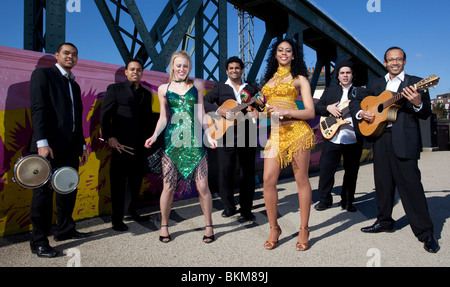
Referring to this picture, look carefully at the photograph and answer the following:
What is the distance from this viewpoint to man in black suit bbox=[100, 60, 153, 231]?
3074 millimetres

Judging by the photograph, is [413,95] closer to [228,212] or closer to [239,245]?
[239,245]

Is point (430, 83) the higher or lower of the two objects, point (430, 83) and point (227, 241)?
the higher

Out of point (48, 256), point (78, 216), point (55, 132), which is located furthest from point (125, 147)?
point (48, 256)

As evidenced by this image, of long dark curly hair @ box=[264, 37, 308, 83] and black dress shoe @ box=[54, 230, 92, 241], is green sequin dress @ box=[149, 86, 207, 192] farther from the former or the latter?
black dress shoe @ box=[54, 230, 92, 241]

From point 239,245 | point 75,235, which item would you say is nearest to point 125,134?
point 75,235

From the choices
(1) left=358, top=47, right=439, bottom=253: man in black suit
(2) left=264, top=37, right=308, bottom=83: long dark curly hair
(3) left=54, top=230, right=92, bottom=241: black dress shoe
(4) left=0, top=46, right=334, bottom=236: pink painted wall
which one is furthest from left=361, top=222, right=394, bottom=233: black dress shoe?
(3) left=54, top=230, right=92, bottom=241: black dress shoe

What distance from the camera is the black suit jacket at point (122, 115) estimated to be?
308 centimetres

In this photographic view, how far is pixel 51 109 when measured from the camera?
8.22 ft

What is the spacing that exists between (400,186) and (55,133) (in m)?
3.19

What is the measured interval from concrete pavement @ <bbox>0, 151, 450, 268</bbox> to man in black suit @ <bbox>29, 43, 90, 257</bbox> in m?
0.19

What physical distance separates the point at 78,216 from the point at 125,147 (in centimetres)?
100

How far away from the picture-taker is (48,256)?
7.58 feet
